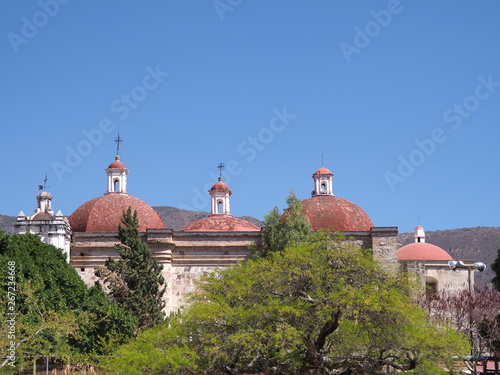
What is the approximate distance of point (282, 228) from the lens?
28750mm

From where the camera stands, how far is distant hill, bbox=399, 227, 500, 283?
69312 millimetres

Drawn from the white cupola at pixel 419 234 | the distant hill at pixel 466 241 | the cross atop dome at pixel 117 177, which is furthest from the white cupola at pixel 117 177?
the distant hill at pixel 466 241

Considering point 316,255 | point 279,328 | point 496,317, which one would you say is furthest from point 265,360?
point 496,317

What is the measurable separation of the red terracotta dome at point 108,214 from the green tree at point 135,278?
2719mm

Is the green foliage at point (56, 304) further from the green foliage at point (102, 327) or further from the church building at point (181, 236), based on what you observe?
the church building at point (181, 236)

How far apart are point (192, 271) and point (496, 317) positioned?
34.5 feet

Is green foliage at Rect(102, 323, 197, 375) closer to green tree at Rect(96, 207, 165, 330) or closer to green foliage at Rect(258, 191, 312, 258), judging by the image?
green tree at Rect(96, 207, 165, 330)

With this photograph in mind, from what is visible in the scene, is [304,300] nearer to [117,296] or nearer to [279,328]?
[279,328]

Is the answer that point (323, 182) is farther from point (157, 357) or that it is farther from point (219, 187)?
point (157, 357)

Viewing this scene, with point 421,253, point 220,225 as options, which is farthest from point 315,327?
point 421,253

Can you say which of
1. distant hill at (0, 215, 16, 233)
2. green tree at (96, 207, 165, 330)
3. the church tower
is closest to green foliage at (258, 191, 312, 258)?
green tree at (96, 207, 165, 330)

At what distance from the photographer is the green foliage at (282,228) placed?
28.3 m

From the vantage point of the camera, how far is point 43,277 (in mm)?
23078

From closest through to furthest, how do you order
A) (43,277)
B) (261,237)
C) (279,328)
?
(279,328)
(43,277)
(261,237)
